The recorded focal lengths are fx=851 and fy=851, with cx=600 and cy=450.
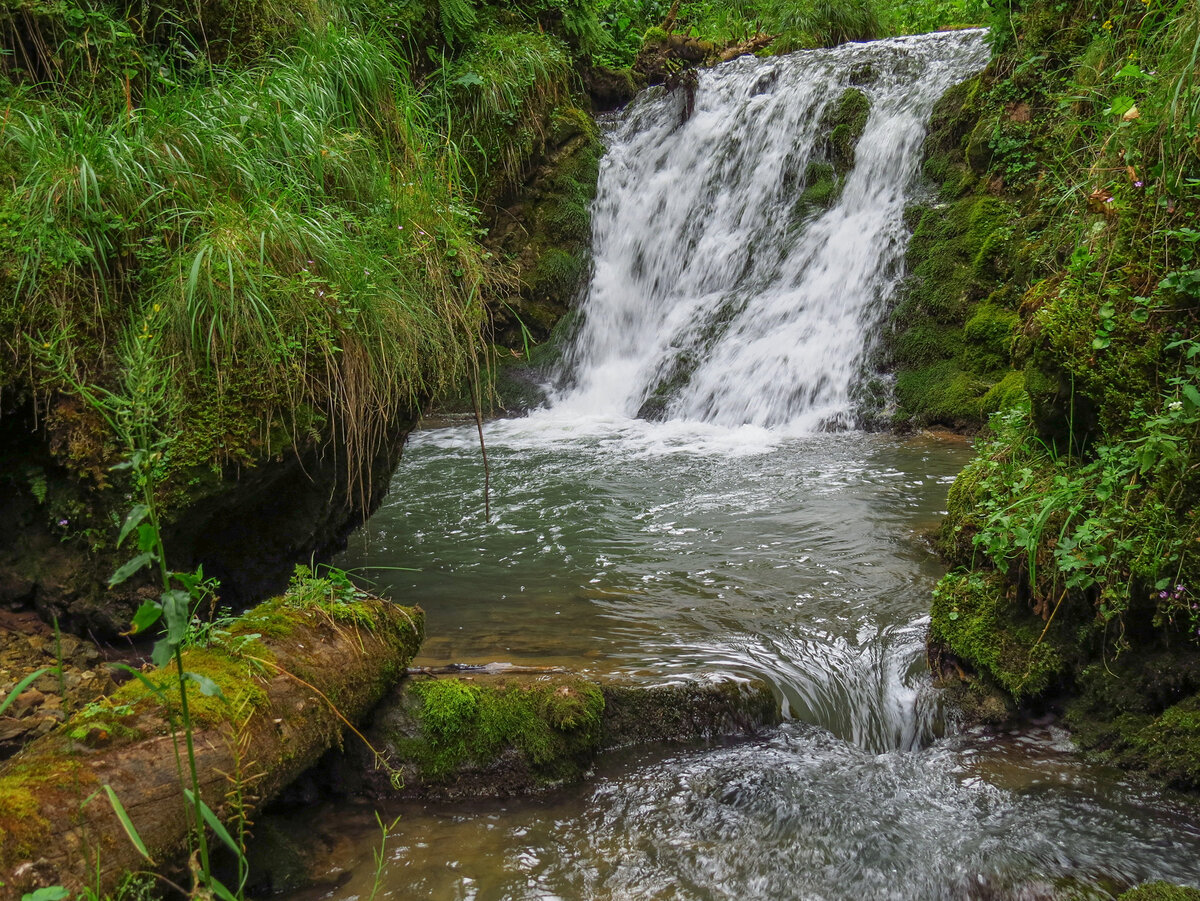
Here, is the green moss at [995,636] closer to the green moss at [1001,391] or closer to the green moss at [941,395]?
the green moss at [1001,391]

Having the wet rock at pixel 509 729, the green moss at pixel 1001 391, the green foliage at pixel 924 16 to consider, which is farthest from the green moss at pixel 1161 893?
the green foliage at pixel 924 16

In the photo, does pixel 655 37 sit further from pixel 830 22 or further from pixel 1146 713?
pixel 1146 713

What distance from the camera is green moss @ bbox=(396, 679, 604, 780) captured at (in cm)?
317

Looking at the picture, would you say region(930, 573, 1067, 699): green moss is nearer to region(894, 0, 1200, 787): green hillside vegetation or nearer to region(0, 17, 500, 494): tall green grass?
region(894, 0, 1200, 787): green hillside vegetation

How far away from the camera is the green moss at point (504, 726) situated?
10.4ft

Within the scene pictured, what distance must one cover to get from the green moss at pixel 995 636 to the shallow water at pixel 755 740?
0.22m

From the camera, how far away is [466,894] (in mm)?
2594

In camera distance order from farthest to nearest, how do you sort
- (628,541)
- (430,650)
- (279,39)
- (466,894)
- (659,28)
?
(659,28), (628,541), (279,39), (430,650), (466,894)

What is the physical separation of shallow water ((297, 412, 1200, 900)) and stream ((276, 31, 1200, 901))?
1 cm

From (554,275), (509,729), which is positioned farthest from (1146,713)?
(554,275)

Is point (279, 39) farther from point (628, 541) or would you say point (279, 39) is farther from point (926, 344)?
point (926, 344)

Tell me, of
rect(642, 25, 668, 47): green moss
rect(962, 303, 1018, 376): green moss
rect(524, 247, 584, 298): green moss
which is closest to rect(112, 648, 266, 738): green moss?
rect(962, 303, 1018, 376): green moss

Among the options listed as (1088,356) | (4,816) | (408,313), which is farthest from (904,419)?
(4,816)

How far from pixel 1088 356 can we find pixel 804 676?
69.7 inches
